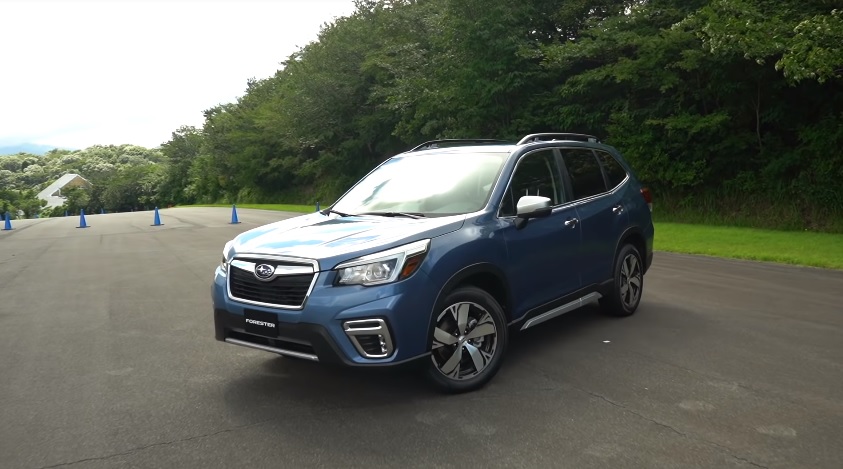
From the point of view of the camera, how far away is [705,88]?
1931cm

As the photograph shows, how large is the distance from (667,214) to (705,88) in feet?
12.8

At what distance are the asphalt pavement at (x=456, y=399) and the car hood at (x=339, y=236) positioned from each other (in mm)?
876

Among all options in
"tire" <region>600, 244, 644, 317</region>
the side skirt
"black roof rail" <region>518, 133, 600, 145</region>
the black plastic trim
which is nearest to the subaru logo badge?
the black plastic trim

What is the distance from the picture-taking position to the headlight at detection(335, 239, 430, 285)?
4.40 m

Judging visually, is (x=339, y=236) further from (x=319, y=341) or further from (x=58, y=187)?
(x=58, y=187)

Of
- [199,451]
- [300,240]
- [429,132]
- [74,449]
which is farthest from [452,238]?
[429,132]

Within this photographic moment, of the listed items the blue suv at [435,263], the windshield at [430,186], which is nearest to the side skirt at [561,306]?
the blue suv at [435,263]

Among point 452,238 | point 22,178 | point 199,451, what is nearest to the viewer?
point 199,451

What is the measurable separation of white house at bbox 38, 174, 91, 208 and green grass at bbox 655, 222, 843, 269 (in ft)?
496

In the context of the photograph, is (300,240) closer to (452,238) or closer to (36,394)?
(452,238)

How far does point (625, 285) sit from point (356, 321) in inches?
153

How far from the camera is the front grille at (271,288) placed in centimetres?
445

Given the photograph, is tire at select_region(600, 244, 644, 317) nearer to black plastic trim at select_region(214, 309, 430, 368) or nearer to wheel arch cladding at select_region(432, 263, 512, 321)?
wheel arch cladding at select_region(432, 263, 512, 321)

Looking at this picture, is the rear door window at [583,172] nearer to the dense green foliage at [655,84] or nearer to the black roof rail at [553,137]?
the black roof rail at [553,137]
